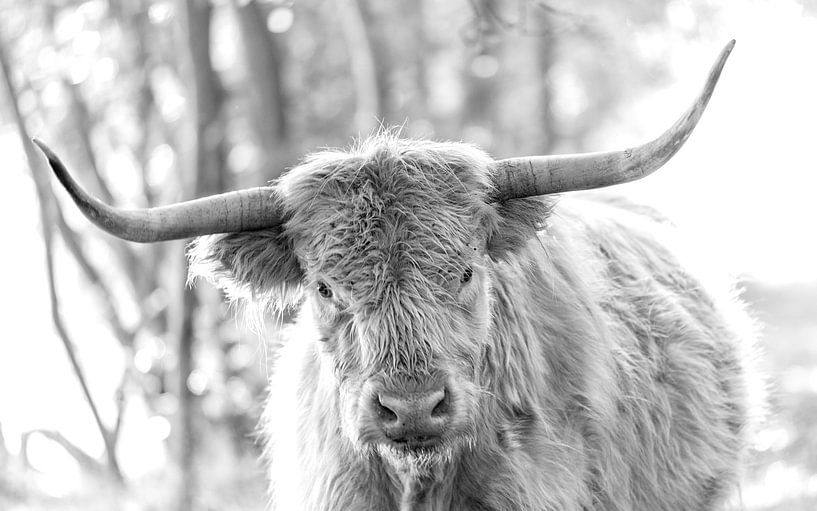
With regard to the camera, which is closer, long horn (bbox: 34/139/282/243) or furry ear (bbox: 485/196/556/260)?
long horn (bbox: 34/139/282/243)

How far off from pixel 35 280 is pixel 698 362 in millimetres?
9936

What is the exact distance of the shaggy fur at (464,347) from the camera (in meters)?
4.36

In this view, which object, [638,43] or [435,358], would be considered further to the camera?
[638,43]

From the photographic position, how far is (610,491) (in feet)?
16.3

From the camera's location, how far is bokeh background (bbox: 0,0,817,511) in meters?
8.84

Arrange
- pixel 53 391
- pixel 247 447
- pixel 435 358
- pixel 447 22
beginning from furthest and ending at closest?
1. pixel 447 22
2. pixel 53 391
3. pixel 247 447
4. pixel 435 358

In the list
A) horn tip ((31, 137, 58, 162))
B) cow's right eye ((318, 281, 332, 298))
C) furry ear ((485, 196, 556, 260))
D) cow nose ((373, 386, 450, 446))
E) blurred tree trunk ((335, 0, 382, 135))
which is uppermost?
blurred tree trunk ((335, 0, 382, 135))

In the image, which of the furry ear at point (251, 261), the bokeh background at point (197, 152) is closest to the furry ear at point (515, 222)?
the furry ear at point (251, 261)

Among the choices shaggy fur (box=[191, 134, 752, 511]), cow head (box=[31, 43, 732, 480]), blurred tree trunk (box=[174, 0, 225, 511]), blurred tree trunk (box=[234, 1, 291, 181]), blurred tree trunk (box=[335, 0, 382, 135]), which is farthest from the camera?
blurred tree trunk (box=[234, 1, 291, 181])

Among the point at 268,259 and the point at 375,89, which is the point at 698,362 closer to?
the point at 268,259

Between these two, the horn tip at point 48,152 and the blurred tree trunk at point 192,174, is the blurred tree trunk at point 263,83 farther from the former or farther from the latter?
the horn tip at point 48,152

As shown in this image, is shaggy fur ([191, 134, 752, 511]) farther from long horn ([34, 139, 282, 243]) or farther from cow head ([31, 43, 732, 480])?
long horn ([34, 139, 282, 243])

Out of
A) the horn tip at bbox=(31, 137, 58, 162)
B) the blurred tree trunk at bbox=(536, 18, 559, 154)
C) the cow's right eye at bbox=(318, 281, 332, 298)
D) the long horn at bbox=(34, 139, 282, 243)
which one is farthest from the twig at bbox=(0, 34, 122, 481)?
the blurred tree trunk at bbox=(536, 18, 559, 154)

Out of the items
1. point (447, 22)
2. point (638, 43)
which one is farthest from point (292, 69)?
point (638, 43)
